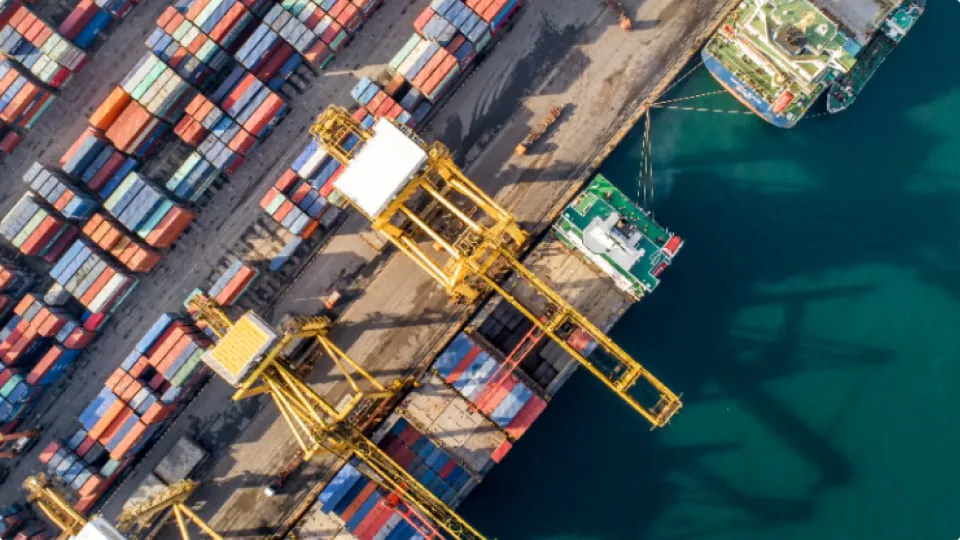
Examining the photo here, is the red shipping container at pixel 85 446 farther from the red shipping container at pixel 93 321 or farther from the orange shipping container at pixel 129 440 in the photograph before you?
the red shipping container at pixel 93 321

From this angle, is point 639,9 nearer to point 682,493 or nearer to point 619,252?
point 619,252

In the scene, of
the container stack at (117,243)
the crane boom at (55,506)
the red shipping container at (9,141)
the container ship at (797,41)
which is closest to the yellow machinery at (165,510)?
the crane boom at (55,506)

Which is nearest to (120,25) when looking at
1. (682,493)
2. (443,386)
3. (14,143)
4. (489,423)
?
(14,143)

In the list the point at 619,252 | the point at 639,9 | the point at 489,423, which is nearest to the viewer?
the point at 619,252

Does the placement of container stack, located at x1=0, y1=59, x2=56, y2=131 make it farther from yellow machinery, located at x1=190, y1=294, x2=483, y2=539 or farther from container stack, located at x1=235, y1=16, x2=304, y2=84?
yellow machinery, located at x1=190, y1=294, x2=483, y2=539

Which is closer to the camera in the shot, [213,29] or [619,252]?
[619,252]

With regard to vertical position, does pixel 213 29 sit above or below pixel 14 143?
above

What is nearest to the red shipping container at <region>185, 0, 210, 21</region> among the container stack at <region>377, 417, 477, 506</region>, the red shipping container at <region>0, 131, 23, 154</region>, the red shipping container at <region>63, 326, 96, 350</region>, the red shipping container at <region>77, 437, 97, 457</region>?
the red shipping container at <region>0, 131, 23, 154</region>
